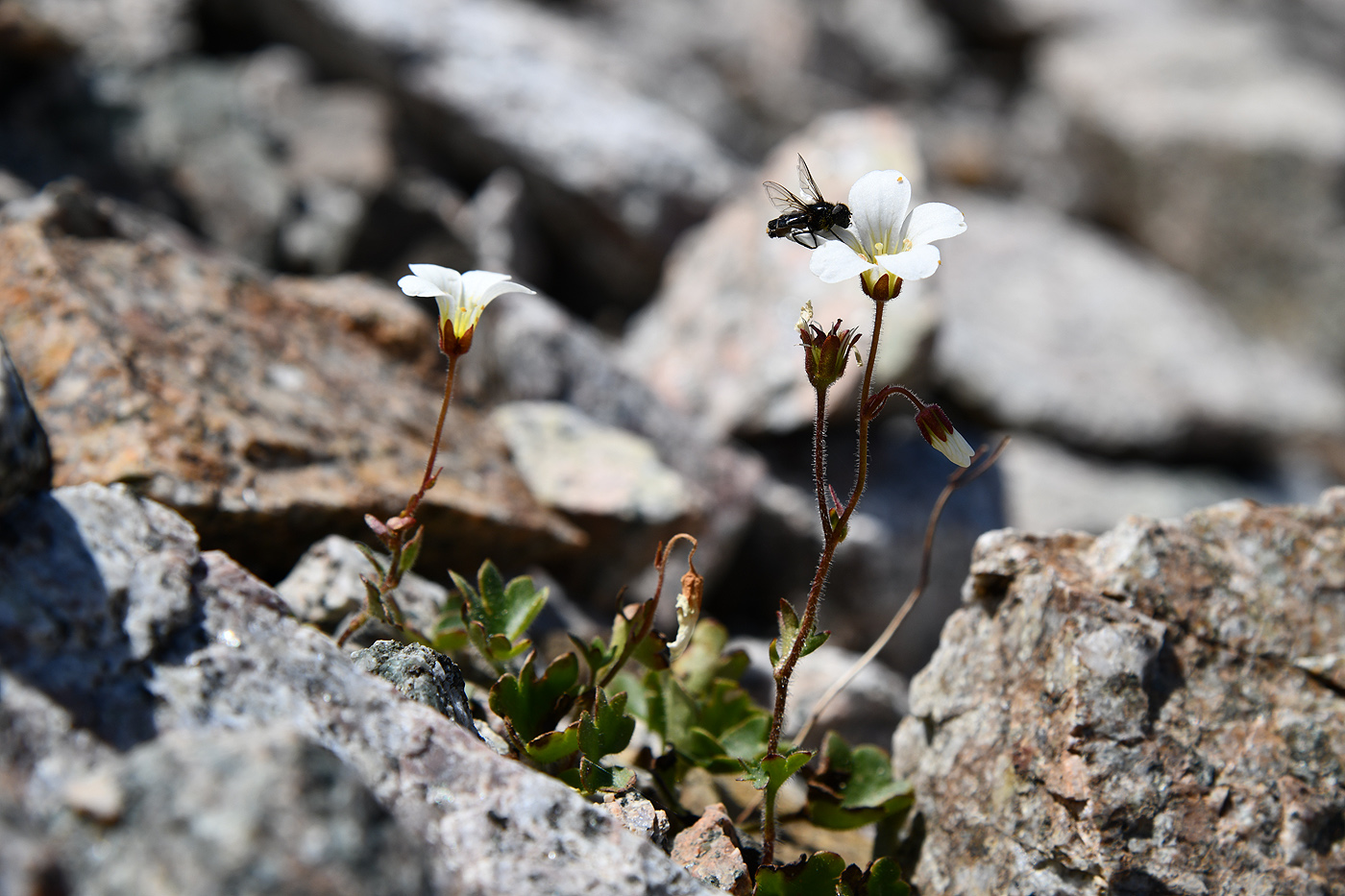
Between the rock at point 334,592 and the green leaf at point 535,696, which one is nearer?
the green leaf at point 535,696

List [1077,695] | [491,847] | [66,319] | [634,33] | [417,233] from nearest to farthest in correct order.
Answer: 1. [491,847]
2. [1077,695]
3. [66,319]
4. [417,233]
5. [634,33]

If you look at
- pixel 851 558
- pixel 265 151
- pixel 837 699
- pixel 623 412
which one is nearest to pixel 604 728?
pixel 837 699

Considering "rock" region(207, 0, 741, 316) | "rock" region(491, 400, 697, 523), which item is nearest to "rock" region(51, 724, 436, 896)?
"rock" region(491, 400, 697, 523)

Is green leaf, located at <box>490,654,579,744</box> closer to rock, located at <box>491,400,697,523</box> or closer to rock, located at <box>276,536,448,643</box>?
rock, located at <box>276,536,448,643</box>

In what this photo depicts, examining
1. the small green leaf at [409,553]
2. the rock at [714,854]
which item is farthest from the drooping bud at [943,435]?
the small green leaf at [409,553]

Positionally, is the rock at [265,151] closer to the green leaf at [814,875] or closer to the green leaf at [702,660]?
the green leaf at [702,660]

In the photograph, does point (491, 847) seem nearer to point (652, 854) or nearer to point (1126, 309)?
point (652, 854)

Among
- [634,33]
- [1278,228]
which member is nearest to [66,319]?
[634,33]

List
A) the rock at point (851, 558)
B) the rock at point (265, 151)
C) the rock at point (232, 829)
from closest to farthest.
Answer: the rock at point (232, 829) → the rock at point (851, 558) → the rock at point (265, 151)
